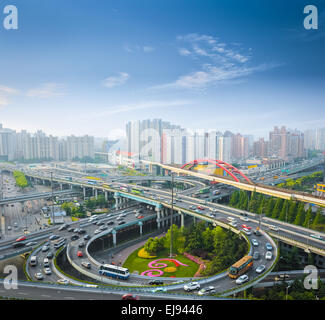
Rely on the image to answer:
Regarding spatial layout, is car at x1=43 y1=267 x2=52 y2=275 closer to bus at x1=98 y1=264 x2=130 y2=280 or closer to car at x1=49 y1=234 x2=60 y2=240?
bus at x1=98 y1=264 x2=130 y2=280

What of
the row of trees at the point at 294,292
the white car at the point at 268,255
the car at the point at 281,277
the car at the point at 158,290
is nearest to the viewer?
the row of trees at the point at 294,292

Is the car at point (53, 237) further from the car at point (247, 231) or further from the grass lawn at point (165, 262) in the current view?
the car at point (247, 231)

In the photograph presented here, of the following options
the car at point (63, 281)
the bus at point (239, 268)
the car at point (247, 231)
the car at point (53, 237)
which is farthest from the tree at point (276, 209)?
the car at point (53, 237)

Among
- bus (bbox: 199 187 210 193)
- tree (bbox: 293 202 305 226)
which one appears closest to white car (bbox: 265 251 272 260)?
tree (bbox: 293 202 305 226)

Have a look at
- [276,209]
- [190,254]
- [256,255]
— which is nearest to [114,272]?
[190,254]

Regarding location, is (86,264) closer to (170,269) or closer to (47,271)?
(47,271)
